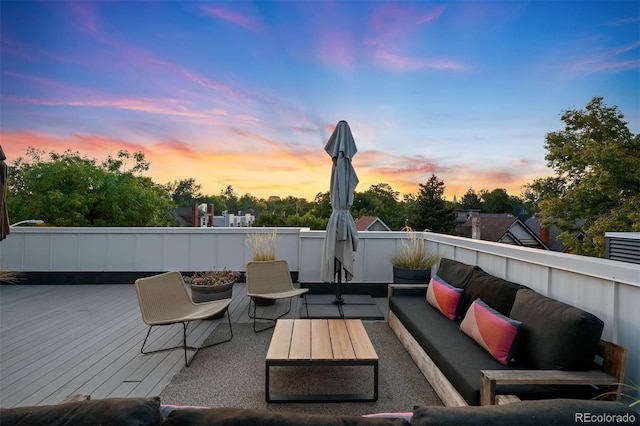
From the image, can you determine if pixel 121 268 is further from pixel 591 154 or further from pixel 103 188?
pixel 591 154

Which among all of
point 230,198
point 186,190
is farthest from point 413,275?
point 230,198

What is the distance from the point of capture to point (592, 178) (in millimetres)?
13945

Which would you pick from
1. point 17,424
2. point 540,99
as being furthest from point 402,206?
point 17,424

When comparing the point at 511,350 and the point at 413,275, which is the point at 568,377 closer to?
the point at 511,350

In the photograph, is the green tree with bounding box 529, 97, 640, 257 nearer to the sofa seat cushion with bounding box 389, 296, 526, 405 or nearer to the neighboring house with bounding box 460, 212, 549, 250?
the neighboring house with bounding box 460, 212, 549, 250

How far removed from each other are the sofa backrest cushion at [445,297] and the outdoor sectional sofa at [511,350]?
1 cm

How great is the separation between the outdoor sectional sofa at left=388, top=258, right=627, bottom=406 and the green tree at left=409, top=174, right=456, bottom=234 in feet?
94.7

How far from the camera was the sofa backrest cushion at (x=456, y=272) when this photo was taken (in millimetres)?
3107

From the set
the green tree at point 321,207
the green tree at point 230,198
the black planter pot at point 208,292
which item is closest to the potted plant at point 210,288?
the black planter pot at point 208,292

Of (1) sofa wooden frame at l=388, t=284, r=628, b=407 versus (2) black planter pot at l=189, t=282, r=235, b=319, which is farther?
(2) black planter pot at l=189, t=282, r=235, b=319

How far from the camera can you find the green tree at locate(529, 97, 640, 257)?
1317 centimetres

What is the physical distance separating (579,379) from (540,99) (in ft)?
30.9

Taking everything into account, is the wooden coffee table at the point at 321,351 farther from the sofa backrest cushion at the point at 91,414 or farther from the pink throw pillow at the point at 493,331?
the sofa backrest cushion at the point at 91,414

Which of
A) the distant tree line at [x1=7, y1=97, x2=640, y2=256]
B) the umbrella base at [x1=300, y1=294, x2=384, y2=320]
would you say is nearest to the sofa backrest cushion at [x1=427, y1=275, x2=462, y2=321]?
the umbrella base at [x1=300, y1=294, x2=384, y2=320]
